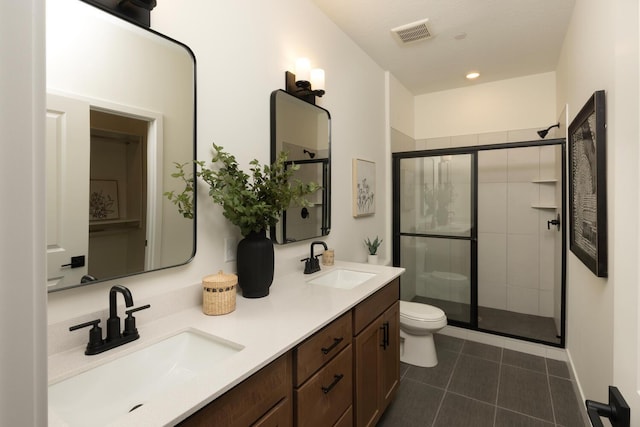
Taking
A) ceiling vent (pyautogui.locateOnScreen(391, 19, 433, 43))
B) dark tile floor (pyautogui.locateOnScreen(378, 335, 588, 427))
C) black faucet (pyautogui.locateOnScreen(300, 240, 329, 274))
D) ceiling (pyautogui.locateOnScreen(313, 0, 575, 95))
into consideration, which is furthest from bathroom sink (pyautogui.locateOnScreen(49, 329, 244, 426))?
ceiling vent (pyautogui.locateOnScreen(391, 19, 433, 43))

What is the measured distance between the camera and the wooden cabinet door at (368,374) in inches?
60.1

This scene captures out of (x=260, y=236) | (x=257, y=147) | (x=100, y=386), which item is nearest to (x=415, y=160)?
(x=257, y=147)

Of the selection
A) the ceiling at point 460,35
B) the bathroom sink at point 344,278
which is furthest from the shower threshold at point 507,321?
the ceiling at point 460,35

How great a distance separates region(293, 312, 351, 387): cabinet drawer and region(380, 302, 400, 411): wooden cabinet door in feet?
1.59

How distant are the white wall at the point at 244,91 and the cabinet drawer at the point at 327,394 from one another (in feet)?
2.15

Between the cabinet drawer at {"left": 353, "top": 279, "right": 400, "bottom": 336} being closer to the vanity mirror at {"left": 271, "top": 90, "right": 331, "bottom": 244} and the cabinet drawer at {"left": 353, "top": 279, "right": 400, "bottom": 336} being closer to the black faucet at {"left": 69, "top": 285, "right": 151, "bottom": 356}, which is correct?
the vanity mirror at {"left": 271, "top": 90, "right": 331, "bottom": 244}

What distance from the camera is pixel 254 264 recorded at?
1.45 m

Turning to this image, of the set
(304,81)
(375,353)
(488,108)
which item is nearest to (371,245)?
(375,353)

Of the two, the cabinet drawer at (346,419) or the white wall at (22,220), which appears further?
the cabinet drawer at (346,419)

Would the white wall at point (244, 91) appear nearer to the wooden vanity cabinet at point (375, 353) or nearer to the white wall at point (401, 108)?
the wooden vanity cabinet at point (375, 353)

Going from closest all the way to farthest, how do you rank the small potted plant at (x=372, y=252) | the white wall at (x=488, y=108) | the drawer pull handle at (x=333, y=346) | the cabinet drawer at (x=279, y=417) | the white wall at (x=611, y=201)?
the white wall at (x=611, y=201) → the cabinet drawer at (x=279, y=417) → the drawer pull handle at (x=333, y=346) → the small potted plant at (x=372, y=252) → the white wall at (x=488, y=108)

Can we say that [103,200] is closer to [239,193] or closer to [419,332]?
[239,193]

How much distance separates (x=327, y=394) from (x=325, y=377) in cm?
8

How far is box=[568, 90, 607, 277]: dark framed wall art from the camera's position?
1.41 meters
